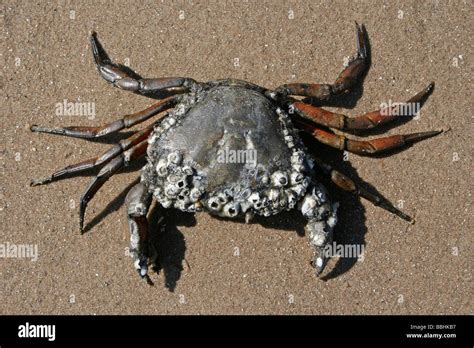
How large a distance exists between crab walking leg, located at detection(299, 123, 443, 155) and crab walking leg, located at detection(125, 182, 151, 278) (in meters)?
1.48

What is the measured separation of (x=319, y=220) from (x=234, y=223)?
0.80 meters

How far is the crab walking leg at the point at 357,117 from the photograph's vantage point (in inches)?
195

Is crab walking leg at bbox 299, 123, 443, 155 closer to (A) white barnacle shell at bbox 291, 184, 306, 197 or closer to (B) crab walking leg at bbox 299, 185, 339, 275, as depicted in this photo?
(B) crab walking leg at bbox 299, 185, 339, 275

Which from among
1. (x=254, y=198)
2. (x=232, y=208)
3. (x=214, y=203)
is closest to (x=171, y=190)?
(x=214, y=203)

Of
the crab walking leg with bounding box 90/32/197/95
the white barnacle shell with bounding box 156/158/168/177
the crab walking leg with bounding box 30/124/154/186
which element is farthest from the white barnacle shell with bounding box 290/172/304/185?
the crab walking leg with bounding box 30/124/154/186

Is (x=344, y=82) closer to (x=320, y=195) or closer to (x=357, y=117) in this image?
(x=357, y=117)

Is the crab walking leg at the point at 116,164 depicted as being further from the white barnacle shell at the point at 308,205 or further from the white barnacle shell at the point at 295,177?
the white barnacle shell at the point at 308,205

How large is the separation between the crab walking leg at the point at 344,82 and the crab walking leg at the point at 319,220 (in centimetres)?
79

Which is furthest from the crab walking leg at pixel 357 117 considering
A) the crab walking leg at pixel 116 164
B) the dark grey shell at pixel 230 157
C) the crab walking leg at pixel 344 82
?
the crab walking leg at pixel 116 164

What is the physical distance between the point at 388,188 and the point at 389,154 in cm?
30

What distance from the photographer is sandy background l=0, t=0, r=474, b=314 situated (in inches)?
208

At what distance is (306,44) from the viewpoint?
5.33 m

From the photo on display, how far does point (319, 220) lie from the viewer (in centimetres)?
496

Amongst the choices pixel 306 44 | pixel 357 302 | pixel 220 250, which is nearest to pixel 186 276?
pixel 220 250
